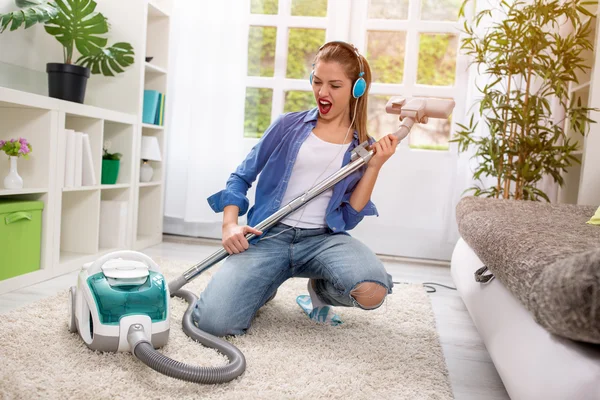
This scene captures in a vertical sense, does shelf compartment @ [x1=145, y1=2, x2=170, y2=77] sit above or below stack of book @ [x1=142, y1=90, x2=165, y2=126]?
above

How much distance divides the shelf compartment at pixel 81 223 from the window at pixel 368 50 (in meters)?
1.09

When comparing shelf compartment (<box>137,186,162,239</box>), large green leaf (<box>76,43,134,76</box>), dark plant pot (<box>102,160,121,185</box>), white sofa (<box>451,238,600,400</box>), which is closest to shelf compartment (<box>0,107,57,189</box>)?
dark plant pot (<box>102,160,121,185</box>)

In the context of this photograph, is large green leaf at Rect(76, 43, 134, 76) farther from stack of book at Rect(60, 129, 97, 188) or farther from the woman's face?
the woman's face

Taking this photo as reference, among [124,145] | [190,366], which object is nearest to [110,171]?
[124,145]

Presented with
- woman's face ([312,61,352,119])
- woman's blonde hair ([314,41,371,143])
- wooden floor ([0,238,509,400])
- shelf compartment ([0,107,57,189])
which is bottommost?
wooden floor ([0,238,509,400])

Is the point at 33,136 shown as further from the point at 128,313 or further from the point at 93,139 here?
the point at 128,313

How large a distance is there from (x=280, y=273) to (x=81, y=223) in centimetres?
127

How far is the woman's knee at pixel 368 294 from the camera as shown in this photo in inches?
58.3

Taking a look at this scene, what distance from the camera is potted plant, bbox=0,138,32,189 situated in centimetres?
192

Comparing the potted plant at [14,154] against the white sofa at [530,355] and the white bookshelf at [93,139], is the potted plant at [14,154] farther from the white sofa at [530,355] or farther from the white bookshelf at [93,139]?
the white sofa at [530,355]

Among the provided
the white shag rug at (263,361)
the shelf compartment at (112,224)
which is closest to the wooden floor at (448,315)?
the white shag rug at (263,361)

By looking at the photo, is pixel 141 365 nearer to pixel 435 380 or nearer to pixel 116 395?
pixel 116 395

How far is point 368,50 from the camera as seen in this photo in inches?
125

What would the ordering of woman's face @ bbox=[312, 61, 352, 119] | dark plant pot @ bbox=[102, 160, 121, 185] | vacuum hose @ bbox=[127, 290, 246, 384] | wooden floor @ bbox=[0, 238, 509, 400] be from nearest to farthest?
vacuum hose @ bbox=[127, 290, 246, 384] < wooden floor @ bbox=[0, 238, 509, 400] < woman's face @ bbox=[312, 61, 352, 119] < dark plant pot @ bbox=[102, 160, 121, 185]
